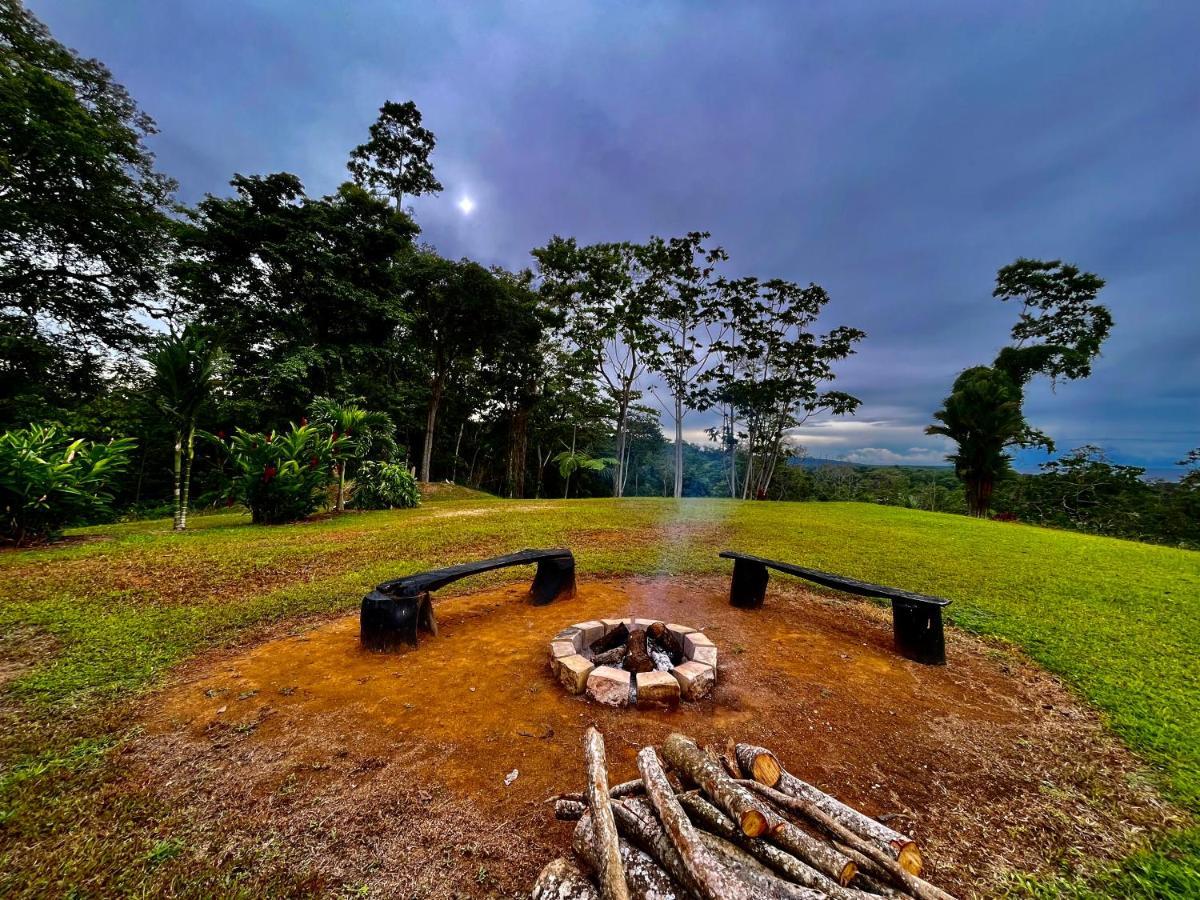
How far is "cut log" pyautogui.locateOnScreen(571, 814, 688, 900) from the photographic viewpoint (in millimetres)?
1135

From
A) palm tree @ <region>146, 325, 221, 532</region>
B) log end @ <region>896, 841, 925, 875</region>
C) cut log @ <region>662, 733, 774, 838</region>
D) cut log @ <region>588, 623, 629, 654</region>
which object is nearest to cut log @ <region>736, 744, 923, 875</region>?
log end @ <region>896, 841, 925, 875</region>

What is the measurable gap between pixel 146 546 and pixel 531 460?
19.8 meters

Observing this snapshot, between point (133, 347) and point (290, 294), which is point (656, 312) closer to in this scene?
point (290, 294)

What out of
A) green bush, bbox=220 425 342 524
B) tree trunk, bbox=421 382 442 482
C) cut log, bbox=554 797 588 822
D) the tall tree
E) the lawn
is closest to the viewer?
the lawn

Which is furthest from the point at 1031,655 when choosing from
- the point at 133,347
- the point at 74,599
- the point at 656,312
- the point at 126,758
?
the point at 133,347

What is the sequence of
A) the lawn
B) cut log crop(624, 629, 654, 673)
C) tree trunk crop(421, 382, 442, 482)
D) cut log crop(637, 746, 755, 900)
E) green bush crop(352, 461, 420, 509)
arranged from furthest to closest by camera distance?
1. tree trunk crop(421, 382, 442, 482)
2. green bush crop(352, 461, 420, 509)
3. cut log crop(624, 629, 654, 673)
4. the lawn
5. cut log crop(637, 746, 755, 900)

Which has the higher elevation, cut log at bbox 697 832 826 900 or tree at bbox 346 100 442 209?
tree at bbox 346 100 442 209

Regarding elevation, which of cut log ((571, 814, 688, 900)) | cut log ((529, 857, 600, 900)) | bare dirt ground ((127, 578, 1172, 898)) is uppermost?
cut log ((571, 814, 688, 900))

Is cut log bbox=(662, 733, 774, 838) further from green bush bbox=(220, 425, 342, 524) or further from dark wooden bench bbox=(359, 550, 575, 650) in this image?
green bush bbox=(220, 425, 342, 524)

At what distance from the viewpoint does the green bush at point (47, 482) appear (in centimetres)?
468

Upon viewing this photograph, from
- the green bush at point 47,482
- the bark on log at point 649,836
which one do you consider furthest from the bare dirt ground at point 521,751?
the green bush at point 47,482

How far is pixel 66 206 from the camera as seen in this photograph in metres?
10.7

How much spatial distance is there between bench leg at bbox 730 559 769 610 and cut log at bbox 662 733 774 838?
2588 mm

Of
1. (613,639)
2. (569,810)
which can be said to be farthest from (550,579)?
(569,810)
